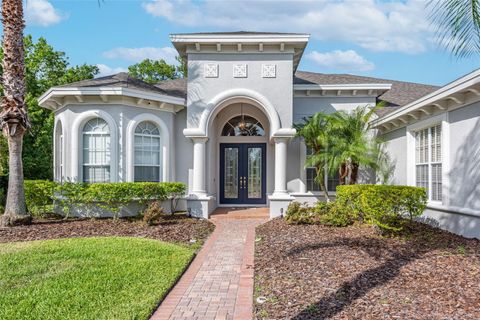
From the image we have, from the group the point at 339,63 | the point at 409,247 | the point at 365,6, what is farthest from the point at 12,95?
the point at 339,63

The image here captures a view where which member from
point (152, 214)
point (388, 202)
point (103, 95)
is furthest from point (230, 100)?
point (388, 202)

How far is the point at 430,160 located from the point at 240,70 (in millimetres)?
6775

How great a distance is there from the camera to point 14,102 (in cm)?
1124

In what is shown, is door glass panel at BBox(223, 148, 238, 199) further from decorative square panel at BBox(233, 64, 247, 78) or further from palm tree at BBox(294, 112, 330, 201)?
decorative square panel at BBox(233, 64, 247, 78)

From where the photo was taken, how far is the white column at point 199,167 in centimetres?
1345

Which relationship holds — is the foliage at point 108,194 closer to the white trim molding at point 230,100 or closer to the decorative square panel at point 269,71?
the white trim molding at point 230,100

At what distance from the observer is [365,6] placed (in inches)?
431

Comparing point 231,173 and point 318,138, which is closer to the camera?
point 318,138

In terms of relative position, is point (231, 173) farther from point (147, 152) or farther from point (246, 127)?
point (147, 152)

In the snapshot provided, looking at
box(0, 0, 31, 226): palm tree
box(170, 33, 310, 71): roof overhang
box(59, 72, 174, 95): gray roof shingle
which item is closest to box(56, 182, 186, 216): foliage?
box(0, 0, 31, 226): palm tree

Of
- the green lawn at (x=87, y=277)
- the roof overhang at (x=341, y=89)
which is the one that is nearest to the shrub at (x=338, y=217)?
the green lawn at (x=87, y=277)

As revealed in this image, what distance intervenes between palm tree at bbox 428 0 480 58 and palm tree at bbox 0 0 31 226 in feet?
36.0

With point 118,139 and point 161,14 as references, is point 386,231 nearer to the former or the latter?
point 118,139

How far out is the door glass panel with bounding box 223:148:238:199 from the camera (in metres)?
15.9
